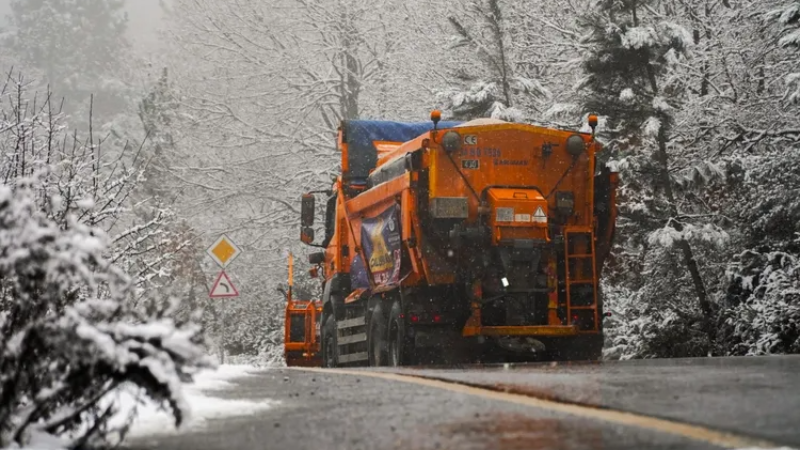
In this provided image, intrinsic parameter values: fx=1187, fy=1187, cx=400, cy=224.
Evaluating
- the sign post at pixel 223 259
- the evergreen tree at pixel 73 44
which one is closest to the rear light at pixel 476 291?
the sign post at pixel 223 259

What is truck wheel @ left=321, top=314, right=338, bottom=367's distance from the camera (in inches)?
734

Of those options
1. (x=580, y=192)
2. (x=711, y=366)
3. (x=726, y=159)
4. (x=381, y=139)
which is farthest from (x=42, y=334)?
(x=726, y=159)

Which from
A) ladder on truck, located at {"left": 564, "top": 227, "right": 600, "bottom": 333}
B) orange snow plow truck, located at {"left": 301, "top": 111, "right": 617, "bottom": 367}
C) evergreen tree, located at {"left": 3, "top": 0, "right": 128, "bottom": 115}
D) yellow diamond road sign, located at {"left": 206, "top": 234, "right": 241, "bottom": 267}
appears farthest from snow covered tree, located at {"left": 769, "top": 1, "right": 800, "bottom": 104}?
evergreen tree, located at {"left": 3, "top": 0, "right": 128, "bottom": 115}

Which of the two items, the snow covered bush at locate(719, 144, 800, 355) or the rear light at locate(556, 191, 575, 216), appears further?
the snow covered bush at locate(719, 144, 800, 355)

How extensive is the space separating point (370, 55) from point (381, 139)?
16.8m

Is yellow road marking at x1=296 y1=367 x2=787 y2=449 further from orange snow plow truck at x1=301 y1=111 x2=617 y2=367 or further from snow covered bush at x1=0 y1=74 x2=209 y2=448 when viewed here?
orange snow plow truck at x1=301 y1=111 x2=617 y2=367

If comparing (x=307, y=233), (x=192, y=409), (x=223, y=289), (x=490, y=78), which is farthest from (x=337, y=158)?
(x=192, y=409)

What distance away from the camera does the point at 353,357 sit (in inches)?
690

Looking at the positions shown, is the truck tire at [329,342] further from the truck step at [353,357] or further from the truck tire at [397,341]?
the truck tire at [397,341]

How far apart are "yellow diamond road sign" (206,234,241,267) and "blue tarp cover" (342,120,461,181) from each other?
229 inches

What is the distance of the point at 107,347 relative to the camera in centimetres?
468

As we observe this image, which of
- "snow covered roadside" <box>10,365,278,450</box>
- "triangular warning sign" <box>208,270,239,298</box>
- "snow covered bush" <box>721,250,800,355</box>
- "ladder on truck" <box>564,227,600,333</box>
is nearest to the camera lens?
"snow covered roadside" <box>10,365,278,450</box>

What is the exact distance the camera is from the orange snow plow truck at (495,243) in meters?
14.0

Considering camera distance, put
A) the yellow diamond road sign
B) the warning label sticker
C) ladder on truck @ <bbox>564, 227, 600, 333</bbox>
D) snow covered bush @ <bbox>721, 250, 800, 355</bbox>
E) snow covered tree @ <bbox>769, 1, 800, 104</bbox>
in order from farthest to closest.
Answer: the yellow diamond road sign, snow covered tree @ <bbox>769, 1, 800, 104</bbox>, snow covered bush @ <bbox>721, 250, 800, 355</bbox>, ladder on truck @ <bbox>564, 227, 600, 333</bbox>, the warning label sticker
